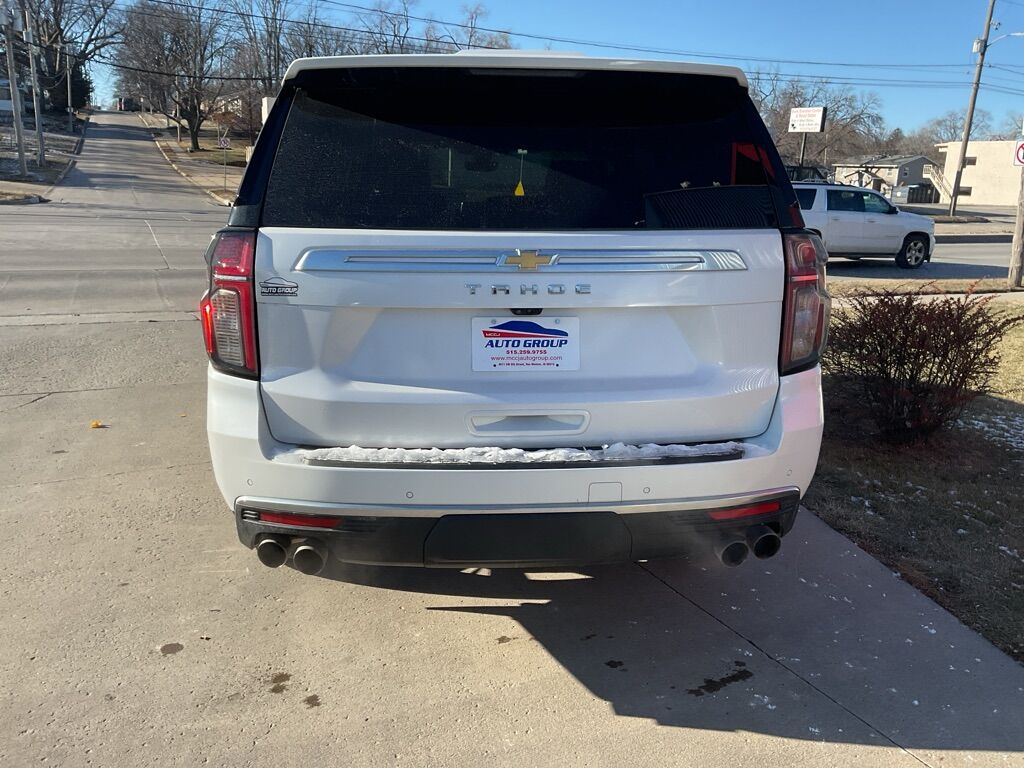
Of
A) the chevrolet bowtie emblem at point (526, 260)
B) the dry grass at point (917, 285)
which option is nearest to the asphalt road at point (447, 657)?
the chevrolet bowtie emblem at point (526, 260)

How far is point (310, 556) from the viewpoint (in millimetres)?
2828

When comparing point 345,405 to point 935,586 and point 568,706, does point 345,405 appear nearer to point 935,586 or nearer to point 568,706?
point 568,706

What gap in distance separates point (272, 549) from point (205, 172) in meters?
56.3

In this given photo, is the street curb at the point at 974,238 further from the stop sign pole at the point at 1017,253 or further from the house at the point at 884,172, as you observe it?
the house at the point at 884,172

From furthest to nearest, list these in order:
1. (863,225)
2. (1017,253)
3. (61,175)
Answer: (61,175)
(863,225)
(1017,253)

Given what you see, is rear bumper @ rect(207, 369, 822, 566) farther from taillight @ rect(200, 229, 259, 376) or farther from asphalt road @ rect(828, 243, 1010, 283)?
asphalt road @ rect(828, 243, 1010, 283)

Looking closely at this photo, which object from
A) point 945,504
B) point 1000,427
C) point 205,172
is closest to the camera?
point 945,504

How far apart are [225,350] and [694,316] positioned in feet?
5.19

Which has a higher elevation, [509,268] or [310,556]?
[509,268]

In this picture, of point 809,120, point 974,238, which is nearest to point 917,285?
point 974,238

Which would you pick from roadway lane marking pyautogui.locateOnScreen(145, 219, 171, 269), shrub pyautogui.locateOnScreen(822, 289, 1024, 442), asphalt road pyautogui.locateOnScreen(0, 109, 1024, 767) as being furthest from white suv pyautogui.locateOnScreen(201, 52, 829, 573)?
roadway lane marking pyautogui.locateOnScreen(145, 219, 171, 269)

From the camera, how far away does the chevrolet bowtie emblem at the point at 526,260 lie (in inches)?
105

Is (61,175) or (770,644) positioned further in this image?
(61,175)

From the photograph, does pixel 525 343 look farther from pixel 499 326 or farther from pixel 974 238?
pixel 974 238
